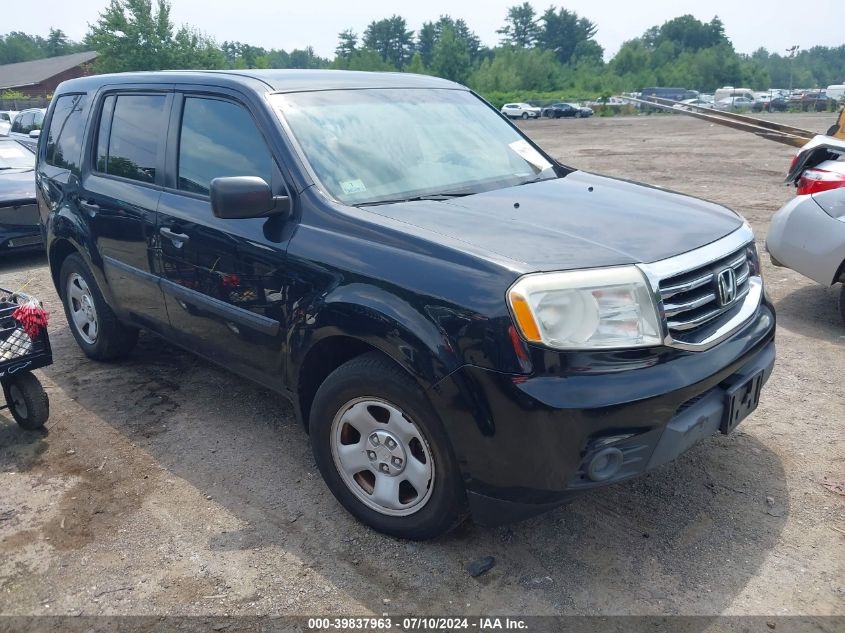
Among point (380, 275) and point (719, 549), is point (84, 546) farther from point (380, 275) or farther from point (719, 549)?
point (719, 549)

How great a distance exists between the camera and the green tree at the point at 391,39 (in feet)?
385

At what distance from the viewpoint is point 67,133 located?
16.3ft

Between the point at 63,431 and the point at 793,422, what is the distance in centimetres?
409

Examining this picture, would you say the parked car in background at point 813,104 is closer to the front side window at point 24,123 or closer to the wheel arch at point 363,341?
the front side window at point 24,123

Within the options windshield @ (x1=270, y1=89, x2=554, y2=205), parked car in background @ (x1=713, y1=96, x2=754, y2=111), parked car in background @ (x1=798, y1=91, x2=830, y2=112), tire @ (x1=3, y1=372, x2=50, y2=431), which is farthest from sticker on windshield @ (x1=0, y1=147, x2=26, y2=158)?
parked car in background @ (x1=798, y1=91, x2=830, y2=112)

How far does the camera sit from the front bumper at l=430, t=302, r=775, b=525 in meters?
2.45

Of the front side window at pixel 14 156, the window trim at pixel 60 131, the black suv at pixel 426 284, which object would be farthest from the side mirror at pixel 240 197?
the front side window at pixel 14 156

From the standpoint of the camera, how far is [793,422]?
3.96 m

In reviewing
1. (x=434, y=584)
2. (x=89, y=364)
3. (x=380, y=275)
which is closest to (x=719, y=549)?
(x=434, y=584)

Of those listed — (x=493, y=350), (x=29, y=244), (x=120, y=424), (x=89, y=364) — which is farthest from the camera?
(x=29, y=244)

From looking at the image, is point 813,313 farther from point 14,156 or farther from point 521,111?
point 521,111

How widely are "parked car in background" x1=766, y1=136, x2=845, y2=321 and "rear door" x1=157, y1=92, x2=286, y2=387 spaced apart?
3.97 meters

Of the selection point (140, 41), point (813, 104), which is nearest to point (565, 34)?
point (813, 104)

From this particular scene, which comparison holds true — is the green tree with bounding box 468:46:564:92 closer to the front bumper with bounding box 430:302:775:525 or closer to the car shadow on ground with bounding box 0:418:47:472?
the car shadow on ground with bounding box 0:418:47:472
